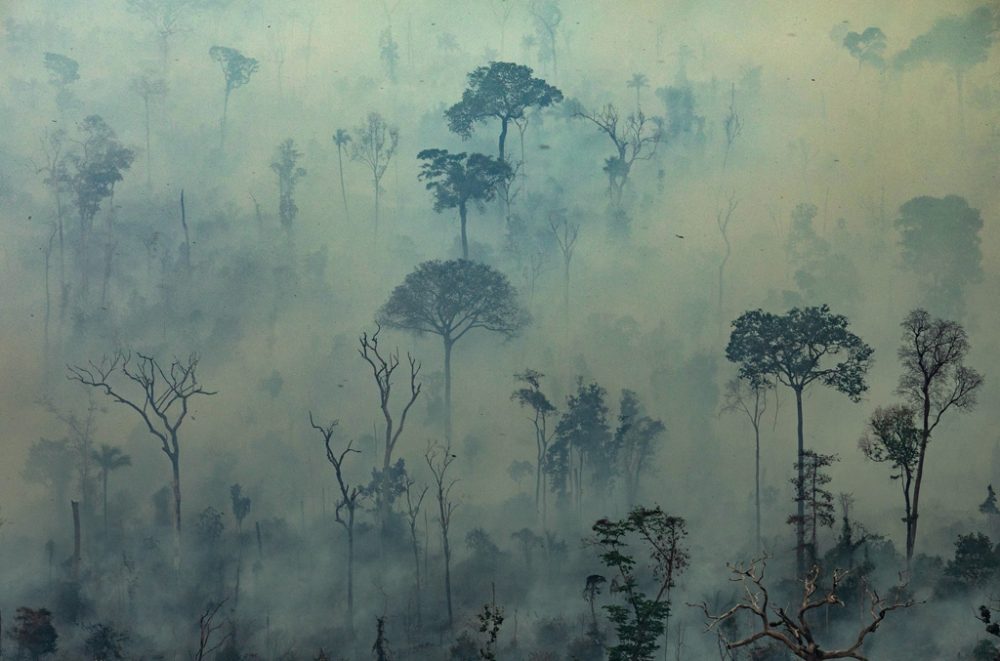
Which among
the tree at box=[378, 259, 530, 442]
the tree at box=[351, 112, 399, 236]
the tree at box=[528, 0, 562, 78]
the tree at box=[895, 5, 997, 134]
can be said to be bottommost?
the tree at box=[378, 259, 530, 442]

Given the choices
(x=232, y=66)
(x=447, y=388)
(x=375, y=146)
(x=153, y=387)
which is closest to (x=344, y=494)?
(x=447, y=388)

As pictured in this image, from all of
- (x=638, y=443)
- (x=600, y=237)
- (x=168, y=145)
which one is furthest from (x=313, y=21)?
(x=638, y=443)

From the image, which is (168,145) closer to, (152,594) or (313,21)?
(313,21)

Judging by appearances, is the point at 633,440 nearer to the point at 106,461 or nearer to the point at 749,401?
the point at 749,401

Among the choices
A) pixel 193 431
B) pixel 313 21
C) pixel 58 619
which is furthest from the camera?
pixel 313 21

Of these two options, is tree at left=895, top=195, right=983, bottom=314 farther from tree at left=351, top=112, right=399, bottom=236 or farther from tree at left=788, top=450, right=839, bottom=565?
tree at left=351, top=112, right=399, bottom=236

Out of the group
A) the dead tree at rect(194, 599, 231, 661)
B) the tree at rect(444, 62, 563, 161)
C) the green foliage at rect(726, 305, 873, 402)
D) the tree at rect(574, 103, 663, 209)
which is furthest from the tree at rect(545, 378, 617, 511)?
the dead tree at rect(194, 599, 231, 661)

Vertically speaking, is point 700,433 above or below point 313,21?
below
